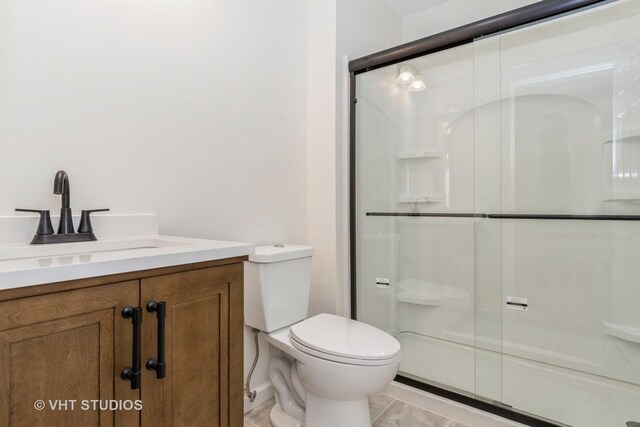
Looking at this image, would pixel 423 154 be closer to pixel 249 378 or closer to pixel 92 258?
pixel 249 378

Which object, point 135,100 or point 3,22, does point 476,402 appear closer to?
point 135,100

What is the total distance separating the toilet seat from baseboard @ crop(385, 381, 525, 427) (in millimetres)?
577

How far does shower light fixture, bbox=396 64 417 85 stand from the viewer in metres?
2.07

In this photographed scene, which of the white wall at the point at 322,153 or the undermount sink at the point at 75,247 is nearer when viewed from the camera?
the undermount sink at the point at 75,247

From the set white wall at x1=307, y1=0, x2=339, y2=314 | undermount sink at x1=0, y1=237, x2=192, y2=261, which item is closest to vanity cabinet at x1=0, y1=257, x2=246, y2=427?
undermount sink at x1=0, y1=237, x2=192, y2=261

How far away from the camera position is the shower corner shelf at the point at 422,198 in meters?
2.31

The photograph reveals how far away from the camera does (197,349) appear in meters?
0.94

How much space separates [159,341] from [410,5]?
263cm

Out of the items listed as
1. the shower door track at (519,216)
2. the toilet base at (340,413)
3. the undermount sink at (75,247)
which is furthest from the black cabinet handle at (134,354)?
the shower door track at (519,216)

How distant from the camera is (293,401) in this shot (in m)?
1.67

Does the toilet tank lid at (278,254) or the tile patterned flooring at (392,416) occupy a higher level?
the toilet tank lid at (278,254)

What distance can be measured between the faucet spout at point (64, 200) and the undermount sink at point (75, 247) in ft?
0.20

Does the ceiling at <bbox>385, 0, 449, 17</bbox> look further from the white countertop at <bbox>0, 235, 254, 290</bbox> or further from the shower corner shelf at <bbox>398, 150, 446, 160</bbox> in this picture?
the white countertop at <bbox>0, 235, 254, 290</bbox>

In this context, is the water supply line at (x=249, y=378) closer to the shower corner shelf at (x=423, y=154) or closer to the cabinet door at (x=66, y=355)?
the cabinet door at (x=66, y=355)
